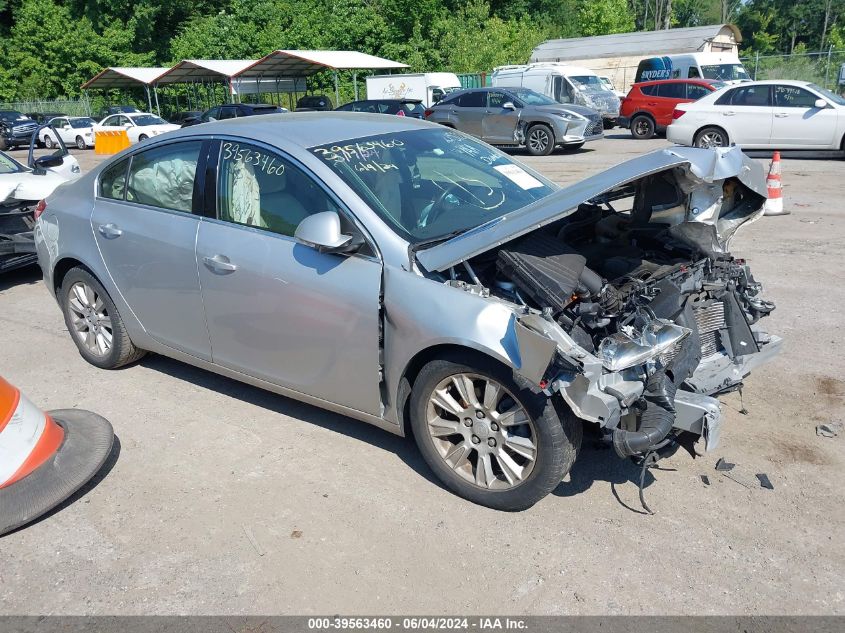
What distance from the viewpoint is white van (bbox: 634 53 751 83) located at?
28.5 metres

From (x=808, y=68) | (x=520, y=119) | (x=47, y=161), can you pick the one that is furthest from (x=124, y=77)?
(x=47, y=161)

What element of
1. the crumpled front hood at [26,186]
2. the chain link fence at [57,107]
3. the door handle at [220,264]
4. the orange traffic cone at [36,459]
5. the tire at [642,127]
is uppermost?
the door handle at [220,264]

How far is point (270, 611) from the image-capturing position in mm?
3008

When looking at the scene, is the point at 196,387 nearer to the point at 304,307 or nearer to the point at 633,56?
the point at 304,307

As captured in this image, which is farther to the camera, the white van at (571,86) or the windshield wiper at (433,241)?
the white van at (571,86)

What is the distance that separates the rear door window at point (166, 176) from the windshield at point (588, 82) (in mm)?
24663

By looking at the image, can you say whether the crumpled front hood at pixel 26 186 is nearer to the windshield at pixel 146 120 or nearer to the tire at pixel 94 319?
the tire at pixel 94 319

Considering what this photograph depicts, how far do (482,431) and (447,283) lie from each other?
71 cm

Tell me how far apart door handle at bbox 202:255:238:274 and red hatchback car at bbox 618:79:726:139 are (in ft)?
63.5

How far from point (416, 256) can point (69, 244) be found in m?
2.87

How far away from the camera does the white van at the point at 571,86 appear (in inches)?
1043

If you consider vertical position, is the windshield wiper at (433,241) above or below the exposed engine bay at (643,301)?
above

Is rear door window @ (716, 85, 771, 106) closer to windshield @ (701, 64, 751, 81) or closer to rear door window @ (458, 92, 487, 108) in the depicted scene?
rear door window @ (458, 92, 487, 108)

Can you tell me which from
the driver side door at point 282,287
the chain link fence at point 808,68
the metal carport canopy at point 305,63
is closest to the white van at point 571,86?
the chain link fence at point 808,68
